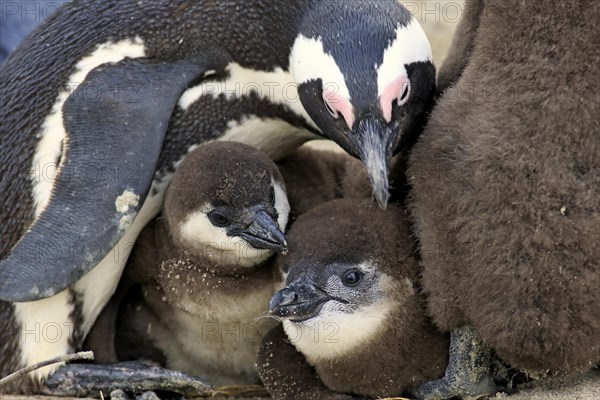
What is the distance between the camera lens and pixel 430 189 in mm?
2496

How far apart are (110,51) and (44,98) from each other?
247 mm

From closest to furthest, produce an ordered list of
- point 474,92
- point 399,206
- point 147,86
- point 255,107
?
point 474,92
point 399,206
point 147,86
point 255,107

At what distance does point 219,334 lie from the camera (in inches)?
121

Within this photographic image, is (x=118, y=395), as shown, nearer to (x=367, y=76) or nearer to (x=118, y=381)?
(x=118, y=381)

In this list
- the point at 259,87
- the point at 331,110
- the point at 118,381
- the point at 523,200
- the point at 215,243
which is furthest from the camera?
the point at 259,87

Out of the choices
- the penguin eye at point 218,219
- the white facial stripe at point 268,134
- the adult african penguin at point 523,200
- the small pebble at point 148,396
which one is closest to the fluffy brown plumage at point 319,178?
the white facial stripe at point 268,134

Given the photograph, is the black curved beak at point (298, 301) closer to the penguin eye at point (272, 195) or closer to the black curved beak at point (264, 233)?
the black curved beak at point (264, 233)

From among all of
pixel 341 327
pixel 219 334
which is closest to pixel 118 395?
pixel 219 334

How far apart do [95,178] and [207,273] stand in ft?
1.44

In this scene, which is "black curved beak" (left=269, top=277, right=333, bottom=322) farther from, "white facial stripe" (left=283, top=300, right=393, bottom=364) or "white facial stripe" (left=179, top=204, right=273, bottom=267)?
"white facial stripe" (left=179, top=204, right=273, bottom=267)

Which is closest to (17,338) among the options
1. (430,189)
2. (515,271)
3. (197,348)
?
(197,348)

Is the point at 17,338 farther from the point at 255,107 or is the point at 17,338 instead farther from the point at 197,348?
the point at 255,107

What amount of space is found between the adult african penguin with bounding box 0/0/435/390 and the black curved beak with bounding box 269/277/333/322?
39 cm

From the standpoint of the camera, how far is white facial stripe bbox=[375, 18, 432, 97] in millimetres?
2670
